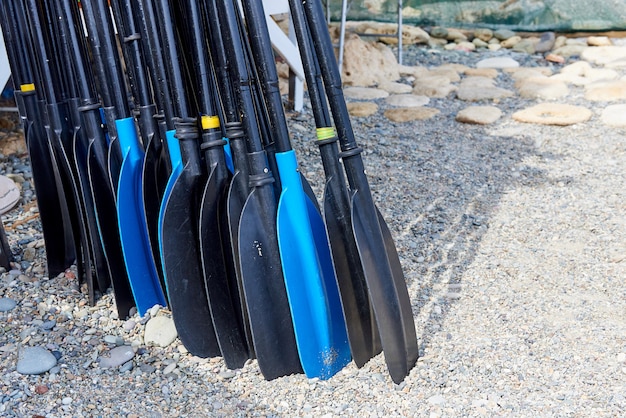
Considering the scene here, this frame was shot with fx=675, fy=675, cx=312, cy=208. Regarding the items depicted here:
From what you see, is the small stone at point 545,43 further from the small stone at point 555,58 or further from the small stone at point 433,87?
the small stone at point 433,87

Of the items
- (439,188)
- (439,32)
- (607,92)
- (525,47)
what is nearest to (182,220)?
(439,188)

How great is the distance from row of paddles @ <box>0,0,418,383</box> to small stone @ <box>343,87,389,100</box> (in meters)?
2.89

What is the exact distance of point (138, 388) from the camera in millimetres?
1679

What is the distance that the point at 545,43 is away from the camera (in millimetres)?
6359

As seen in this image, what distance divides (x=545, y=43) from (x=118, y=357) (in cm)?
565

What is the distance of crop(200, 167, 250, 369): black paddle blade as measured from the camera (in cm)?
160

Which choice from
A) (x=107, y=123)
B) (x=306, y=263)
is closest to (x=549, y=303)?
(x=306, y=263)

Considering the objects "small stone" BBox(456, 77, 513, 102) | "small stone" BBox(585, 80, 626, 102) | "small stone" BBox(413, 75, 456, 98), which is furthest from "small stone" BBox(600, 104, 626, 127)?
"small stone" BBox(413, 75, 456, 98)

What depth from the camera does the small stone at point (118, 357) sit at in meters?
1.77

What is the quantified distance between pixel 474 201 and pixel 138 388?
1.66 meters

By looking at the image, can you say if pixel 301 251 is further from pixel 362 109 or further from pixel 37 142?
pixel 362 109

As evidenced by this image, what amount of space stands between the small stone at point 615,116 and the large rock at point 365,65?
1.68 meters

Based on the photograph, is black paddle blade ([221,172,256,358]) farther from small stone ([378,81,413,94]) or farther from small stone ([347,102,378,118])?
small stone ([378,81,413,94])

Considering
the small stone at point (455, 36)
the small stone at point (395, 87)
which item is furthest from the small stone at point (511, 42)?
the small stone at point (395, 87)
